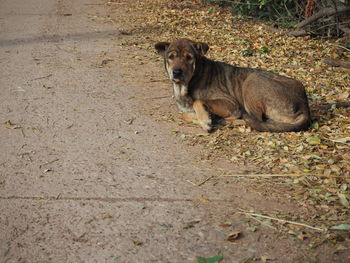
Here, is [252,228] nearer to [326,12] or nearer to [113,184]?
[113,184]

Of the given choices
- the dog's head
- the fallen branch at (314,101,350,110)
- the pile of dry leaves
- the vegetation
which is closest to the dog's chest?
the dog's head

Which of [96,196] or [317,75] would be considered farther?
[317,75]

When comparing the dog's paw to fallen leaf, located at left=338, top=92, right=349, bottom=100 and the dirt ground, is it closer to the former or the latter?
the dirt ground

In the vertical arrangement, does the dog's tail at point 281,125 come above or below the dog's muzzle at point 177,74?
below

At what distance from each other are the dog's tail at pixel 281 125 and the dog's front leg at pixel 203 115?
1.65ft

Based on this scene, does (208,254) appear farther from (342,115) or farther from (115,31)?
(115,31)

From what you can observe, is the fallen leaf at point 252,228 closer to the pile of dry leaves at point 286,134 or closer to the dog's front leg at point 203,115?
the pile of dry leaves at point 286,134

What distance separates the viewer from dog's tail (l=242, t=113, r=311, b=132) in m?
5.61

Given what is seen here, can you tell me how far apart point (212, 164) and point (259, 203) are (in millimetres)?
945

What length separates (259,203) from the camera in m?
4.16

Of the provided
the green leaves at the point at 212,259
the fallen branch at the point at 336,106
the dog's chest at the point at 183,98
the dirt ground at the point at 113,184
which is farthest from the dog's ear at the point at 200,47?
the green leaves at the point at 212,259

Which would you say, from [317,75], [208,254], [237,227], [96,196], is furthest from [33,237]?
[317,75]

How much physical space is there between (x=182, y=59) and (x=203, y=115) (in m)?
0.87

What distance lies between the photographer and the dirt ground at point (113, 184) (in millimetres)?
3484
